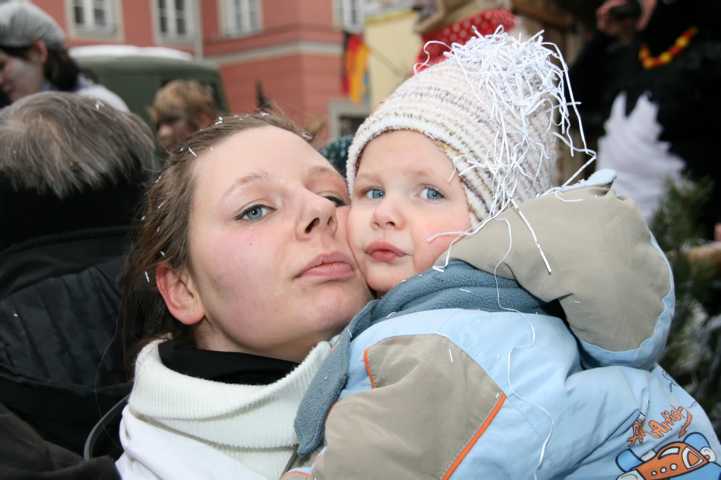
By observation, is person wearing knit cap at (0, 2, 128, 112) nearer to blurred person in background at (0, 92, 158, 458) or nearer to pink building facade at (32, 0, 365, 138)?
blurred person in background at (0, 92, 158, 458)

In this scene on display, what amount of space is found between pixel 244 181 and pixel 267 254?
0.57 ft

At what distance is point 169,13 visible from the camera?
71.9ft

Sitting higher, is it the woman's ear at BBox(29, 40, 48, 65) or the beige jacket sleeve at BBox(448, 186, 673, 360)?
the woman's ear at BBox(29, 40, 48, 65)

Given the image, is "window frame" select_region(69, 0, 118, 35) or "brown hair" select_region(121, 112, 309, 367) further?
"window frame" select_region(69, 0, 118, 35)

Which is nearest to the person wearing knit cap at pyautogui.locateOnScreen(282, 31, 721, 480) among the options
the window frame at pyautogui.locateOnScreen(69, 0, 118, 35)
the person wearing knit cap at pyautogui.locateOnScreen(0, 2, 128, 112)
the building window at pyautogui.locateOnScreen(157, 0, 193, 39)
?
the person wearing knit cap at pyautogui.locateOnScreen(0, 2, 128, 112)

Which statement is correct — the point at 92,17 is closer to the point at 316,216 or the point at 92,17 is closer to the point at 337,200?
the point at 337,200

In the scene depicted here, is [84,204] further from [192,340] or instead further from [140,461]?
[140,461]

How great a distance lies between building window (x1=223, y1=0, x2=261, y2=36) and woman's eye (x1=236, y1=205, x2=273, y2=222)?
2169 centimetres

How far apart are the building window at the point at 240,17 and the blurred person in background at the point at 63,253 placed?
2133 centimetres

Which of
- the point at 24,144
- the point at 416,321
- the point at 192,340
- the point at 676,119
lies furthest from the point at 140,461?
the point at 676,119

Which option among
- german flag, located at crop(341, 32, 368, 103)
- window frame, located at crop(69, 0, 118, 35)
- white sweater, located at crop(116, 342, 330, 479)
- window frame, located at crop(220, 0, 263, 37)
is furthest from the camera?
window frame, located at crop(220, 0, 263, 37)

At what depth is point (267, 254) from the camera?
1523 millimetres

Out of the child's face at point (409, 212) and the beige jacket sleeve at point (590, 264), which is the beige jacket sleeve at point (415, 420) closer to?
the beige jacket sleeve at point (590, 264)

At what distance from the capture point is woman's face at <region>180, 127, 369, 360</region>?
4.97ft
